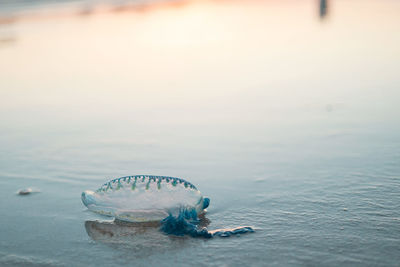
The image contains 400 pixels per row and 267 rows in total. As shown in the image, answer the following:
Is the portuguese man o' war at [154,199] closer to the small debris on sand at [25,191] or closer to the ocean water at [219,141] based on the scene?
the ocean water at [219,141]

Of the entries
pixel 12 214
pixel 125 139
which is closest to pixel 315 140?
pixel 125 139

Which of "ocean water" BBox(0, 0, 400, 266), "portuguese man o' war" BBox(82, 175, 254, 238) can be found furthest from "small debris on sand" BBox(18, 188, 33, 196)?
"portuguese man o' war" BBox(82, 175, 254, 238)

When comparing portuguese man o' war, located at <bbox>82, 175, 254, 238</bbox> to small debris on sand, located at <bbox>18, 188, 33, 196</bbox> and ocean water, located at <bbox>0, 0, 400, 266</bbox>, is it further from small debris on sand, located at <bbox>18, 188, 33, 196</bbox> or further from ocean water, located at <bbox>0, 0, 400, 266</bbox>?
small debris on sand, located at <bbox>18, 188, 33, 196</bbox>

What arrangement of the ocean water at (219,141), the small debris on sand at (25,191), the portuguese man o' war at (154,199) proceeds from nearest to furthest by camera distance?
the ocean water at (219,141)
the portuguese man o' war at (154,199)
the small debris on sand at (25,191)

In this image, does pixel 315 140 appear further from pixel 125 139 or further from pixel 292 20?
pixel 292 20

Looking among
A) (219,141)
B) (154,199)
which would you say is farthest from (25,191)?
(219,141)

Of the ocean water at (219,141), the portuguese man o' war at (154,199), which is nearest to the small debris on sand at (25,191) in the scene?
the ocean water at (219,141)

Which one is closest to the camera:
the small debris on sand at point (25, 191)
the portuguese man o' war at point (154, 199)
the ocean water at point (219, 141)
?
the ocean water at point (219, 141)

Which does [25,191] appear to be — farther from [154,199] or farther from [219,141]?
[219,141]
